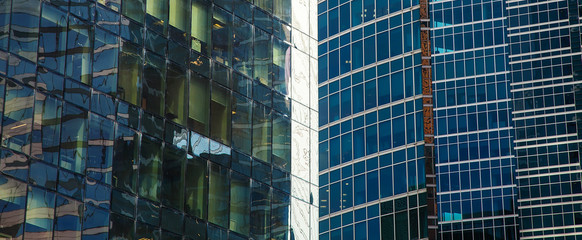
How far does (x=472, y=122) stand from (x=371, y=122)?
12.4 m

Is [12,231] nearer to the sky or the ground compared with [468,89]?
nearer to the ground

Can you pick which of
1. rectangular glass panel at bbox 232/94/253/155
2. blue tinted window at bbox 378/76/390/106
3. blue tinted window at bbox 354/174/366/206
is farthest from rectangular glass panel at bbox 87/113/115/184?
blue tinted window at bbox 378/76/390/106

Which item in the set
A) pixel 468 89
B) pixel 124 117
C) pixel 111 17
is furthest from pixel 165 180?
pixel 468 89

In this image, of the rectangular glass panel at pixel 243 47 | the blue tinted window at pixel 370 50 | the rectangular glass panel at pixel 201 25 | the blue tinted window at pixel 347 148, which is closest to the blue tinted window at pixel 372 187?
the blue tinted window at pixel 347 148

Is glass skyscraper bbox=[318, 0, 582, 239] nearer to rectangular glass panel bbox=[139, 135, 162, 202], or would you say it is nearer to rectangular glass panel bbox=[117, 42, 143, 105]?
rectangular glass panel bbox=[139, 135, 162, 202]

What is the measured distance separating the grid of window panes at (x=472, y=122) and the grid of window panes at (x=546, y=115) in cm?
327

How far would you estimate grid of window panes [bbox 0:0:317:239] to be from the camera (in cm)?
4275

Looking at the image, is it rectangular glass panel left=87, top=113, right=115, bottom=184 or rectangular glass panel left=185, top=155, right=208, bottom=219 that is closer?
rectangular glass panel left=87, top=113, right=115, bottom=184

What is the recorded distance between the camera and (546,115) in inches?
5645

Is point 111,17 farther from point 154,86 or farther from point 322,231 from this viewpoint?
point 322,231

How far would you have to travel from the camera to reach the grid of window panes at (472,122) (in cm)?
13025

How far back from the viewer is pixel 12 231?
135ft

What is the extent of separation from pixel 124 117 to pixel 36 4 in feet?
20.4

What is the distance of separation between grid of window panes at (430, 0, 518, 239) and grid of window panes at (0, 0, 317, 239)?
74.1 meters
